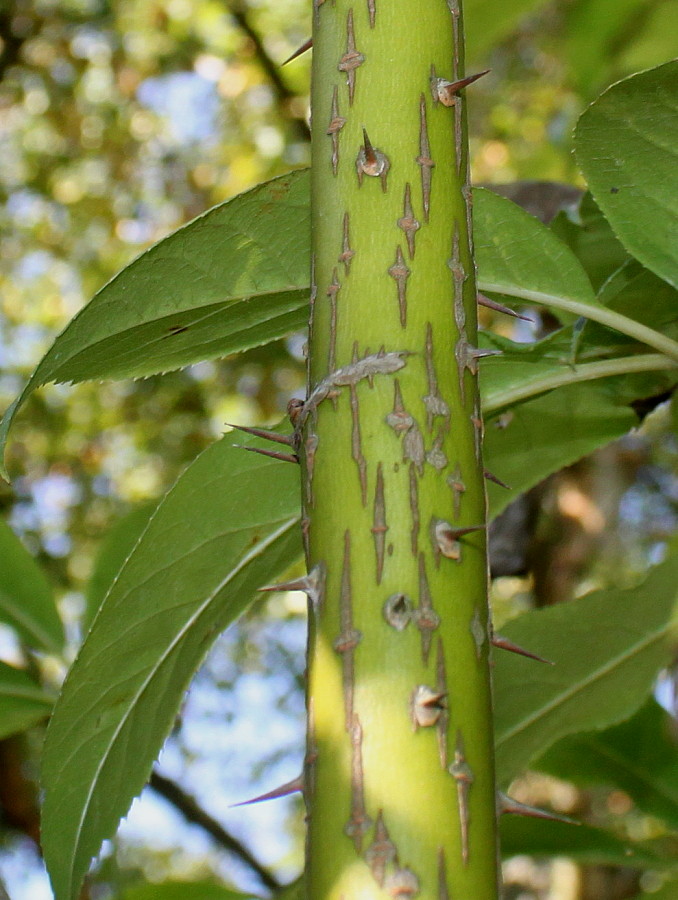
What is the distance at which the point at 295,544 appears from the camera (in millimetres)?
896

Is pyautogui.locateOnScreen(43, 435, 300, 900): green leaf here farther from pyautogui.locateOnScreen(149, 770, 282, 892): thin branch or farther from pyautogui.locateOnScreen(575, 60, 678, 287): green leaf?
pyautogui.locateOnScreen(149, 770, 282, 892): thin branch

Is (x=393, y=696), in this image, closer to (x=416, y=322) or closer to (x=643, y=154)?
(x=416, y=322)

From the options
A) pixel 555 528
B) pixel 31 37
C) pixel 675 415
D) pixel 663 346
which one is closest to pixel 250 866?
pixel 555 528

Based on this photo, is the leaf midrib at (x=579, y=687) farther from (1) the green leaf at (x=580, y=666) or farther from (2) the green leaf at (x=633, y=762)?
(2) the green leaf at (x=633, y=762)

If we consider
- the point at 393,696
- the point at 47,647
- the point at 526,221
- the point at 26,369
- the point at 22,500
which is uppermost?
the point at 26,369

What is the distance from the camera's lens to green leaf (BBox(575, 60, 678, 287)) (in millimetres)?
687

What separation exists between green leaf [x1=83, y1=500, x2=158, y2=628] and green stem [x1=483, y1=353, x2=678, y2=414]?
62 centimetres

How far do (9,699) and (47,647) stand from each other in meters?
0.15

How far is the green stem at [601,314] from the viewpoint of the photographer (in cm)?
77

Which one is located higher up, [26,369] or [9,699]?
[26,369]

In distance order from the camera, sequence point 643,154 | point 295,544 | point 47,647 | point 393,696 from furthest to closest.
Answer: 1. point 47,647
2. point 295,544
3. point 643,154
4. point 393,696

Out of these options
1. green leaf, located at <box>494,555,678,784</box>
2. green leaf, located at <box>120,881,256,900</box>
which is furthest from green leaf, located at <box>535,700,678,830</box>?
green leaf, located at <box>120,881,256,900</box>

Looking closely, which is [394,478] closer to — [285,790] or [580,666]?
[285,790]

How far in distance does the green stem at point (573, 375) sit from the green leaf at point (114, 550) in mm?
619
